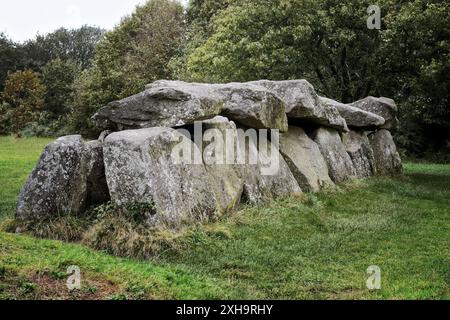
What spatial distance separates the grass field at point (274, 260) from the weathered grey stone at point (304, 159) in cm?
157

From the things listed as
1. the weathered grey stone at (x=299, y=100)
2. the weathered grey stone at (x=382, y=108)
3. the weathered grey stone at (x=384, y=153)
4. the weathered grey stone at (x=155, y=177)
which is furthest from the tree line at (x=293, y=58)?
the weathered grey stone at (x=155, y=177)

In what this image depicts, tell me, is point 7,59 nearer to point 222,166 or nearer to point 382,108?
point 382,108

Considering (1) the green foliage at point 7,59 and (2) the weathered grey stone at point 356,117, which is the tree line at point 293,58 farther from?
(1) the green foliage at point 7,59

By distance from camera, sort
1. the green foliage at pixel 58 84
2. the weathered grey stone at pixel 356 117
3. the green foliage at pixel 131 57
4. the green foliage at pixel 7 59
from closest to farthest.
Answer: the weathered grey stone at pixel 356 117 → the green foliage at pixel 131 57 → the green foliage at pixel 58 84 → the green foliage at pixel 7 59

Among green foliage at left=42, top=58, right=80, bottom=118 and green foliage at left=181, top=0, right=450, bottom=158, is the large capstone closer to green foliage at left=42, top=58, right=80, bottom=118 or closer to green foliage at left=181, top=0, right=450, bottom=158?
green foliage at left=181, top=0, right=450, bottom=158

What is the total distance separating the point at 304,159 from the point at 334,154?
2.49m

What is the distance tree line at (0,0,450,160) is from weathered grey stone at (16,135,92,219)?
13.4 m

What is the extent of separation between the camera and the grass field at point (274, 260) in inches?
285

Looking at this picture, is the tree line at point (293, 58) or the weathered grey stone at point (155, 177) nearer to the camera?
the weathered grey stone at point (155, 177)

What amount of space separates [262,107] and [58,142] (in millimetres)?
5916

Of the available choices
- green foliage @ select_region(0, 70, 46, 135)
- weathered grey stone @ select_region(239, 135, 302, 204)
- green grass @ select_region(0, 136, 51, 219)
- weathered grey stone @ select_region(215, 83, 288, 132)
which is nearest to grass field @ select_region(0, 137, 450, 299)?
green grass @ select_region(0, 136, 51, 219)

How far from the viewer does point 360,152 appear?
21.5m

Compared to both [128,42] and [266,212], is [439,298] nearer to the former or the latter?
[266,212]

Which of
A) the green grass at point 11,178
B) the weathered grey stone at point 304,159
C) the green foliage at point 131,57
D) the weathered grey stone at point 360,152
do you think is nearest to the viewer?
the green grass at point 11,178
